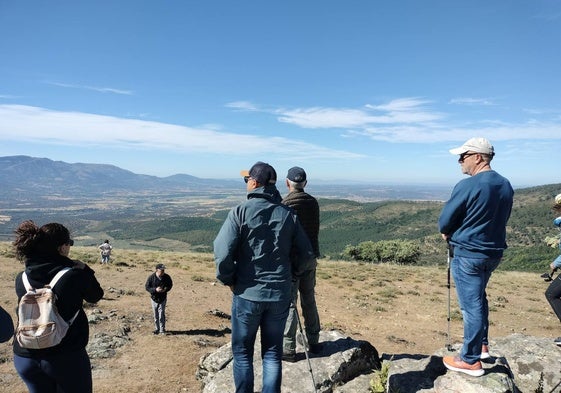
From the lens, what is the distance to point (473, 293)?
383cm

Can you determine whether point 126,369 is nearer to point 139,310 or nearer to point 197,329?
point 197,329

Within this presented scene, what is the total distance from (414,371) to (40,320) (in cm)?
432

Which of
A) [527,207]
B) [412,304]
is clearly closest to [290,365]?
[412,304]

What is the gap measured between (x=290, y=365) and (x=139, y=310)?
8.22 meters

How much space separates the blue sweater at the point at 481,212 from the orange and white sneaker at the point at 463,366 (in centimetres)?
131

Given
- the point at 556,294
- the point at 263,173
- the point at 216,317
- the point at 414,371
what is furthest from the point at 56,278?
the point at 216,317

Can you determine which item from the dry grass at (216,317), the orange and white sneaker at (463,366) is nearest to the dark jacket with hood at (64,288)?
the dry grass at (216,317)

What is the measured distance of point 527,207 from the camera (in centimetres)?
8219

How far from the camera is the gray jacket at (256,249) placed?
132 inches

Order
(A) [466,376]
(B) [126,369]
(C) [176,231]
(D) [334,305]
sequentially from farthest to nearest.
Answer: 1. (C) [176,231]
2. (D) [334,305]
3. (B) [126,369]
4. (A) [466,376]

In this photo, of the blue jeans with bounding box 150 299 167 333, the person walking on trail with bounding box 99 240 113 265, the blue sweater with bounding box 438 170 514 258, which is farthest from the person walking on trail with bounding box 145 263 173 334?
the person walking on trail with bounding box 99 240 113 265

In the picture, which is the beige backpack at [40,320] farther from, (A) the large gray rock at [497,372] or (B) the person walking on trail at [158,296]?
(B) the person walking on trail at [158,296]

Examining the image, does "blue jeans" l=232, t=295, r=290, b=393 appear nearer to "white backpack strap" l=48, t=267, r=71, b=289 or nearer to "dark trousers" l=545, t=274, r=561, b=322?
"white backpack strap" l=48, t=267, r=71, b=289

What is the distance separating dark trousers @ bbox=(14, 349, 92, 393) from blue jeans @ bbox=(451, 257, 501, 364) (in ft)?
12.4
